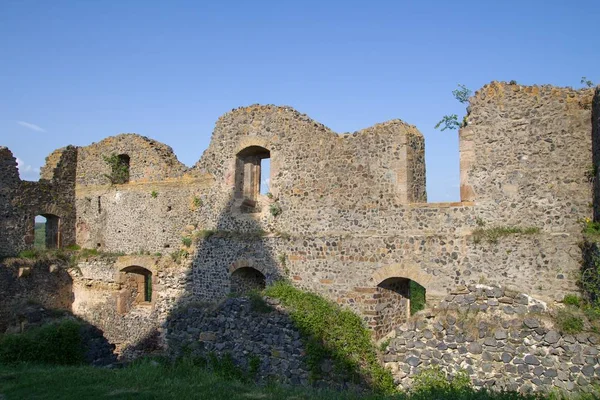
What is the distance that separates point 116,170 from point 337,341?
10843mm

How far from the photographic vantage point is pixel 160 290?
606 inches

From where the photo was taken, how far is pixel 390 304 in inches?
483

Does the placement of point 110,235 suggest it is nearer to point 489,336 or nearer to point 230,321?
point 230,321

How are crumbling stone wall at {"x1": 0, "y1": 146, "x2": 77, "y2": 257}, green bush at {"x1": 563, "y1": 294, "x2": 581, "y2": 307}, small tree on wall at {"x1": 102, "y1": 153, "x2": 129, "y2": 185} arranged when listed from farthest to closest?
small tree on wall at {"x1": 102, "y1": 153, "x2": 129, "y2": 185} < crumbling stone wall at {"x1": 0, "y1": 146, "x2": 77, "y2": 257} < green bush at {"x1": 563, "y1": 294, "x2": 581, "y2": 307}

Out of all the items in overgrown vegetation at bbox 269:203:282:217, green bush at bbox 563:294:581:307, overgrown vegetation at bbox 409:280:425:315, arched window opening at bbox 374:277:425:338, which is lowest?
overgrown vegetation at bbox 409:280:425:315

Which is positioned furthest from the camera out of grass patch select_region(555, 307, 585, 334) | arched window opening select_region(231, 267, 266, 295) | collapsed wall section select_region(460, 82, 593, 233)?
arched window opening select_region(231, 267, 266, 295)

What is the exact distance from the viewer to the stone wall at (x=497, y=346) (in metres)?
7.40

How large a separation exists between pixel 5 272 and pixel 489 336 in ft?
45.5

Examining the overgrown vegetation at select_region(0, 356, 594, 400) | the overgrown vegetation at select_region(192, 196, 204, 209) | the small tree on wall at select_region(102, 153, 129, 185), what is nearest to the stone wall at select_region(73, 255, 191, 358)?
the overgrown vegetation at select_region(192, 196, 204, 209)

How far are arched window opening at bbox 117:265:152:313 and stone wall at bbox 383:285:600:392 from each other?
34.0ft

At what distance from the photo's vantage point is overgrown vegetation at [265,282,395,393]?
982 cm

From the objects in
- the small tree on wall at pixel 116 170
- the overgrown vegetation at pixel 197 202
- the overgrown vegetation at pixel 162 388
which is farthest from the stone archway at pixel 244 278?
the small tree on wall at pixel 116 170

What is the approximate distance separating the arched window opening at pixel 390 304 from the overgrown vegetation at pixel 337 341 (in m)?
0.45

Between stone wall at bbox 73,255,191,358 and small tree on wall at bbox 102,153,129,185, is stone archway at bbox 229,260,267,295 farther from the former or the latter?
small tree on wall at bbox 102,153,129,185
